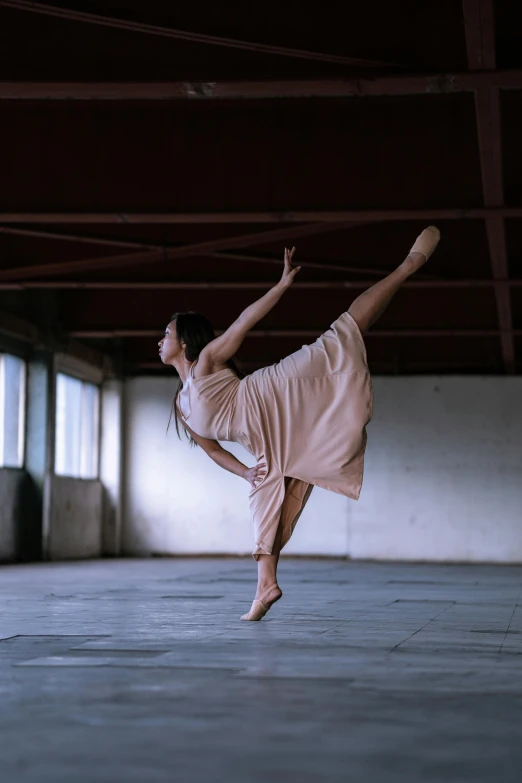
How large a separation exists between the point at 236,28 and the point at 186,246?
462cm

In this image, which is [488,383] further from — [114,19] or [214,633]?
[214,633]

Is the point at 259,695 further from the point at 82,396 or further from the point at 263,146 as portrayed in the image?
the point at 82,396

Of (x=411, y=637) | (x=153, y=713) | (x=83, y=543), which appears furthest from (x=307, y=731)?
(x=83, y=543)

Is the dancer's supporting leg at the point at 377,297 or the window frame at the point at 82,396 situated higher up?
the window frame at the point at 82,396

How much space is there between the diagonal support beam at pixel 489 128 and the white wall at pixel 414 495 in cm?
611

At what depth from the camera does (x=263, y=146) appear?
10.7m

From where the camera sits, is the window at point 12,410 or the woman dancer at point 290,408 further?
the window at point 12,410

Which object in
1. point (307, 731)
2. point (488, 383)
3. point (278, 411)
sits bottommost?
point (307, 731)

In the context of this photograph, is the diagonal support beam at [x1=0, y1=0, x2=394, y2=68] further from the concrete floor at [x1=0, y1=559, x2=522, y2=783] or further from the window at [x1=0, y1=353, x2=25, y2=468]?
the window at [x1=0, y1=353, x2=25, y2=468]

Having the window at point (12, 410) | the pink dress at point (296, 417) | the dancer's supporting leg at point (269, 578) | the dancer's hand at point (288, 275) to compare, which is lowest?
the dancer's supporting leg at point (269, 578)

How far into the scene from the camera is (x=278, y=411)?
608 cm

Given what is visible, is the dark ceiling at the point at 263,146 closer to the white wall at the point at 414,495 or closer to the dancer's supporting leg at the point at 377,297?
the dancer's supporting leg at the point at 377,297

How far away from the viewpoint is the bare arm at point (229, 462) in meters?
6.22

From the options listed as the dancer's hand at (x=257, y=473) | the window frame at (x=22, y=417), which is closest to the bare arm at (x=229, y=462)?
the dancer's hand at (x=257, y=473)
